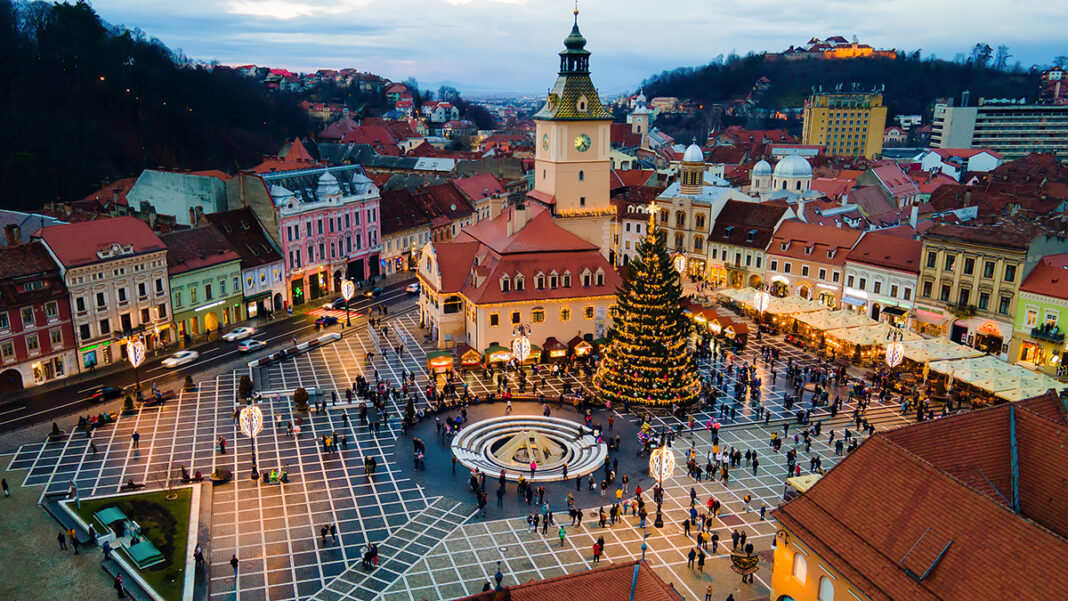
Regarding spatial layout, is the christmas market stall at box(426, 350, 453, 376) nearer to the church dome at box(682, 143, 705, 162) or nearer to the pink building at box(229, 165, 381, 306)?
the pink building at box(229, 165, 381, 306)

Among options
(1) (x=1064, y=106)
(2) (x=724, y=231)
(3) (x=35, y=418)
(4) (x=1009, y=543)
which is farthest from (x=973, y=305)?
(1) (x=1064, y=106)

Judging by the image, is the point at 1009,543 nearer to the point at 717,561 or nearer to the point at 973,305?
the point at 717,561

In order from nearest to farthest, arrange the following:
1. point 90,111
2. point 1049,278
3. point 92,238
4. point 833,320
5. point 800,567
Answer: point 800,567
point 92,238
point 1049,278
point 833,320
point 90,111

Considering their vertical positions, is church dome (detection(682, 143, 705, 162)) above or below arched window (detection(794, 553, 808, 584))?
above

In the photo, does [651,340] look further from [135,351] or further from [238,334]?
[238,334]

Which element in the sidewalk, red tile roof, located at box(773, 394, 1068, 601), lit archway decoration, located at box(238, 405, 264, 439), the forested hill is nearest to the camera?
red tile roof, located at box(773, 394, 1068, 601)

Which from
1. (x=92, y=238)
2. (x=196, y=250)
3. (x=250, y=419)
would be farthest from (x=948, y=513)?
(x=196, y=250)

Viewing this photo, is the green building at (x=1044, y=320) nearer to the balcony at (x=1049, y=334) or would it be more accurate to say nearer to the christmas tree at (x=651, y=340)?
the balcony at (x=1049, y=334)

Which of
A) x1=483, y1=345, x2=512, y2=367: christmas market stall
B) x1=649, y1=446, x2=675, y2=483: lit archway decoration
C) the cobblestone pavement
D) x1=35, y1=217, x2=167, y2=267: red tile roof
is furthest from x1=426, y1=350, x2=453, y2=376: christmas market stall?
x1=649, y1=446, x2=675, y2=483: lit archway decoration
